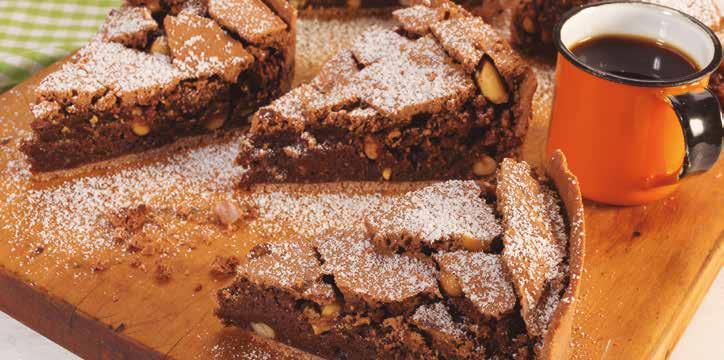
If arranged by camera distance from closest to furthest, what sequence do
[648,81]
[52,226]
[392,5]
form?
1. [648,81]
2. [52,226]
3. [392,5]

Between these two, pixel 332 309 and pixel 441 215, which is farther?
pixel 441 215

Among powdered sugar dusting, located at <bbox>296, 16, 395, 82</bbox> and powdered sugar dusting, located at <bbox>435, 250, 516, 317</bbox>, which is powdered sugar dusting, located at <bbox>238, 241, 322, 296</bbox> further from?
powdered sugar dusting, located at <bbox>296, 16, 395, 82</bbox>

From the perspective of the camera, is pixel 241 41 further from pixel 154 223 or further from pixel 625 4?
pixel 625 4

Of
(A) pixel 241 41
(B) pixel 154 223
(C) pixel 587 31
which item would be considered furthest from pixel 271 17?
(C) pixel 587 31

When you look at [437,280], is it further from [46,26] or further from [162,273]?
[46,26]

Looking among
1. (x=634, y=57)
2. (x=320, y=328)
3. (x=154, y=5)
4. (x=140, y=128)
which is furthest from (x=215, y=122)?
(x=634, y=57)

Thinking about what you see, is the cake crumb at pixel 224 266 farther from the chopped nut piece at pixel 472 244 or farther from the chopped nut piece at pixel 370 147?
the chopped nut piece at pixel 472 244
